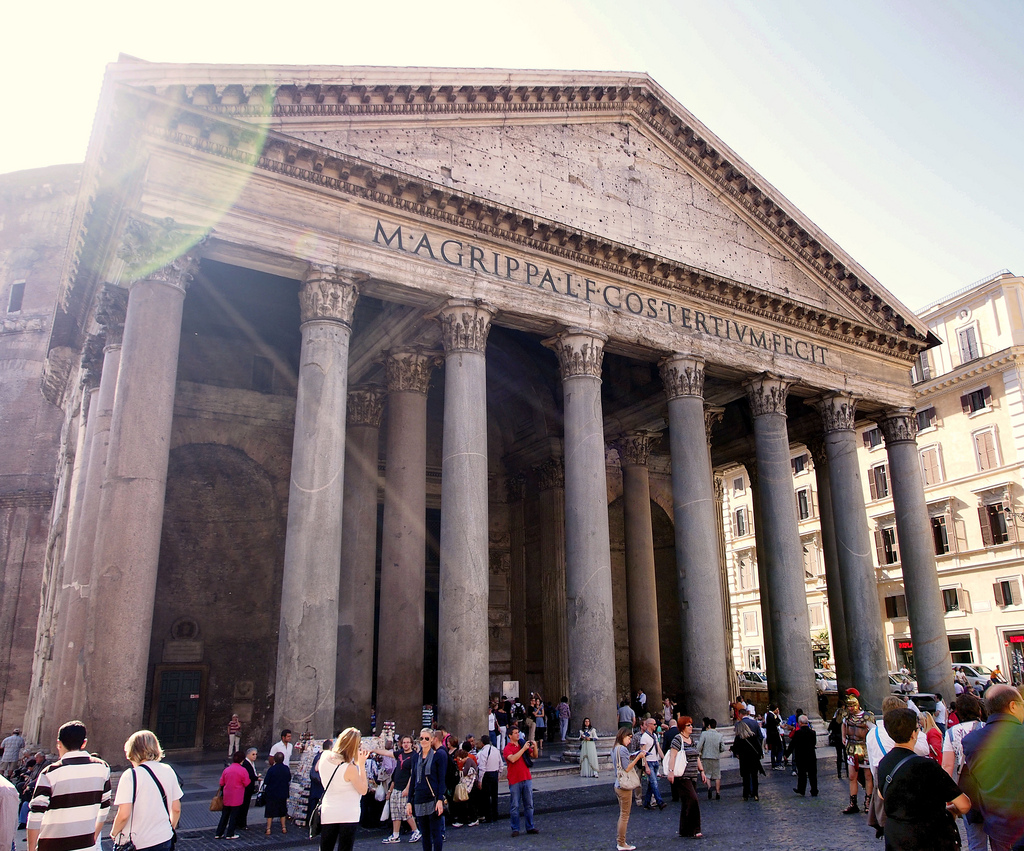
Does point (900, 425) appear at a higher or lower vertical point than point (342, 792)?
higher

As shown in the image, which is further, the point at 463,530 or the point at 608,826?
the point at 463,530

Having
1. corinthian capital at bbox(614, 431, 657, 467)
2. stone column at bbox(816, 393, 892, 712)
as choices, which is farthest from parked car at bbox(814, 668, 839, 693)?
corinthian capital at bbox(614, 431, 657, 467)

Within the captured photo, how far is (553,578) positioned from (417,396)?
7.01 metres

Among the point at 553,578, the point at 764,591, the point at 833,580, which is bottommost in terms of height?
the point at 764,591

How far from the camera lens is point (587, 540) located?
13.1m

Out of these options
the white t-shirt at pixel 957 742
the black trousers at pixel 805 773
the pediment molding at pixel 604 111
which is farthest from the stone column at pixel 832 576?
the white t-shirt at pixel 957 742

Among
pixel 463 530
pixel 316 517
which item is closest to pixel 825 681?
pixel 463 530

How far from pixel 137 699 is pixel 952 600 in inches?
1120

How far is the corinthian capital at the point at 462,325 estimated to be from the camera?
1287cm

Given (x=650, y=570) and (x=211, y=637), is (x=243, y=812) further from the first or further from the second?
(x=650, y=570)

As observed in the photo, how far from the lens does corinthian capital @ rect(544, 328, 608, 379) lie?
46.1 ft

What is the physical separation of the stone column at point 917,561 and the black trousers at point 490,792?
11721mm

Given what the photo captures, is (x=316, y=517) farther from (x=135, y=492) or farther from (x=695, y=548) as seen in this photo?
(x=695, y=548)

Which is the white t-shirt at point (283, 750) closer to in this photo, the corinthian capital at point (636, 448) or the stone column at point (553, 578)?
the stone column at point (553, 578)
